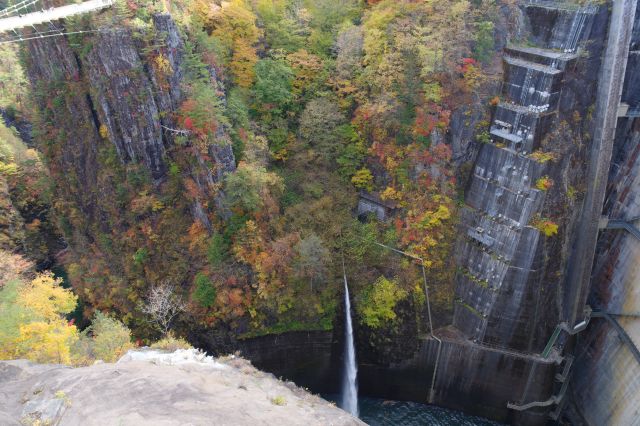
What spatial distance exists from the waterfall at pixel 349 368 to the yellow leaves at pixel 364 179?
6.39 meters

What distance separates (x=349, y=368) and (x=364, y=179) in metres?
12.9

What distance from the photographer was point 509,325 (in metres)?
28.5

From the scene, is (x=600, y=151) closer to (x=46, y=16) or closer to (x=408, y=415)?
(x=408, y=415)

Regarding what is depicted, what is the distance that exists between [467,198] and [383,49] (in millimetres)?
11359

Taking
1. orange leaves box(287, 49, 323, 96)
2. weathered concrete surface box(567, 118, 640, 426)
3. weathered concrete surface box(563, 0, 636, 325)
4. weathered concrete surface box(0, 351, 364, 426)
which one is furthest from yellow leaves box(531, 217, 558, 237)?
orange leaves box(287, 49, 323, 96)

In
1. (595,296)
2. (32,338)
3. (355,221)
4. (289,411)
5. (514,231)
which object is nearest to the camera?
(289,411)

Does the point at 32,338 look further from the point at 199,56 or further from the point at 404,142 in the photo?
the point at 404,142

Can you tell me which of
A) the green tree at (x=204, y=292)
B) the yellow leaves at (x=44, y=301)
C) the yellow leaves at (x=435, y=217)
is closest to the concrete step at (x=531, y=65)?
the yellow leaves at (x=435, y=217)

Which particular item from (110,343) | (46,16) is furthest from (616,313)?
(46,16)

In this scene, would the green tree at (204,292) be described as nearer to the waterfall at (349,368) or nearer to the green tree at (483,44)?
the waterfall at (349,368)

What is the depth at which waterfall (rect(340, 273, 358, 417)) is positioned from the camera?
30.0 metres

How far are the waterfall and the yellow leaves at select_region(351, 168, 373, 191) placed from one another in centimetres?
639

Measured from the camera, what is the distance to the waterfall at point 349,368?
3003 centimetres

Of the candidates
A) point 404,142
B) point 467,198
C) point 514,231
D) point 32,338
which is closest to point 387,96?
point 404,142
